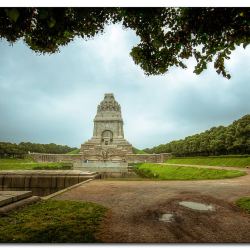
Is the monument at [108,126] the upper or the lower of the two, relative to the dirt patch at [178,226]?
upper

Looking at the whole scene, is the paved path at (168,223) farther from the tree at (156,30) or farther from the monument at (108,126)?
the monument at (108,126)

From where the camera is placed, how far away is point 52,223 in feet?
25.2

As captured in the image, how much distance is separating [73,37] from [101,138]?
91.2m

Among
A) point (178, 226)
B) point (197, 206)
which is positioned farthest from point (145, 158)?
point (178, 226)

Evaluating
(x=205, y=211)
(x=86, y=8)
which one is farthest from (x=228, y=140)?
(x=86, y=8)

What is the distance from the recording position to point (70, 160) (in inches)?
3157

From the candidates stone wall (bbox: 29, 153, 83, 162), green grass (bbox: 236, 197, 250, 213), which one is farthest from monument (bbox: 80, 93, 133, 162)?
green grass (bbox: 236, 197, 250, 213)

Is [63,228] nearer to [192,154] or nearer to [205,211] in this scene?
[205,211]

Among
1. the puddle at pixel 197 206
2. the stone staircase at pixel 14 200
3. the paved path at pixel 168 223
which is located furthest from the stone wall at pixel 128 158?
the stone staircase at pixel 14 200

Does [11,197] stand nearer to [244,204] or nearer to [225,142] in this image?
[244,204]

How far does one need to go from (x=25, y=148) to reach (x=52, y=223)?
271 feet

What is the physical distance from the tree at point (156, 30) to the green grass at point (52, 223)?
494 cm

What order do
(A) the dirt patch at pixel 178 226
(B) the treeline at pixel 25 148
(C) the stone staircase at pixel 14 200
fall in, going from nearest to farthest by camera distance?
(A) the dirt patch at pixel 178 226
(C) the stone staircase at pixel 14 200
(B) the treeline at pixel 25 148

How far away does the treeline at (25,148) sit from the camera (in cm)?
7319
